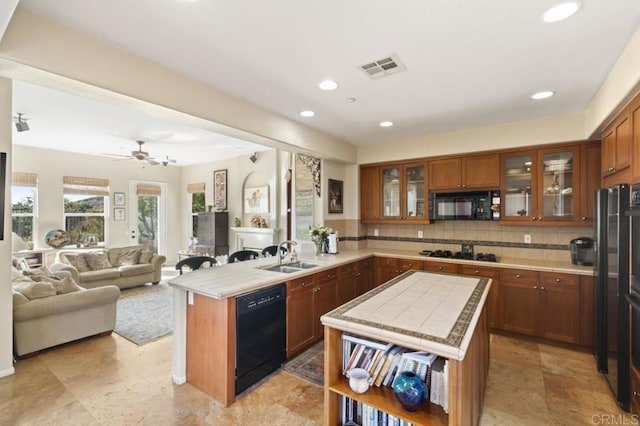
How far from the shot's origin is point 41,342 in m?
3.14

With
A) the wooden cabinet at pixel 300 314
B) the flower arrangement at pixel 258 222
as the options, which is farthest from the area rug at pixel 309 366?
the flower arrangement at pixel 258 222

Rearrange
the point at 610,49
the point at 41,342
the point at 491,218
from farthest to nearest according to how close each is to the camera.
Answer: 1. the point at 491,218
2. the point at 41,342
3. the point at 610,49

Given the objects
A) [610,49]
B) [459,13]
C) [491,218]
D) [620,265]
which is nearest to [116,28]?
[459,13]

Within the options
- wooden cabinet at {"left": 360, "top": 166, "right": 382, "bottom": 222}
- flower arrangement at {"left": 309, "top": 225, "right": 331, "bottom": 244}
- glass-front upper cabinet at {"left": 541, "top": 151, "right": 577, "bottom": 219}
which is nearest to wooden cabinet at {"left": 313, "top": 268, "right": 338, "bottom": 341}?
flower arrangement at {"left": 309, "top": 225, "right": 331, "bottom": 244}

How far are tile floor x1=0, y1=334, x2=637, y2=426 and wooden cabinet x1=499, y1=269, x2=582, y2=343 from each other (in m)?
0.27

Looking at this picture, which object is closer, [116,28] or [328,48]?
[116,28]

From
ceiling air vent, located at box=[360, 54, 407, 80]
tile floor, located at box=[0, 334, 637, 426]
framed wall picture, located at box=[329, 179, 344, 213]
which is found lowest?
tile floor, located at box=[0, 334, 637, 426]

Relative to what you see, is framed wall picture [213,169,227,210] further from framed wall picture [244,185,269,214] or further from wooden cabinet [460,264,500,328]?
wooden cabinet [460,264,500,328]

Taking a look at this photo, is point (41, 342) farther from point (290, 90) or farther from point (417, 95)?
point (417, 95)

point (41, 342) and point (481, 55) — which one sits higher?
point (481, 55)

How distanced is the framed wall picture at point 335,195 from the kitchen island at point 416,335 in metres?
2.66

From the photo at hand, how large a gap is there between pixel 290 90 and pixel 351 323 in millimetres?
2105

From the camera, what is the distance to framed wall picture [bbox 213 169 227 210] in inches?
292

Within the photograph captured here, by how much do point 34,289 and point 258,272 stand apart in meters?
2.44
